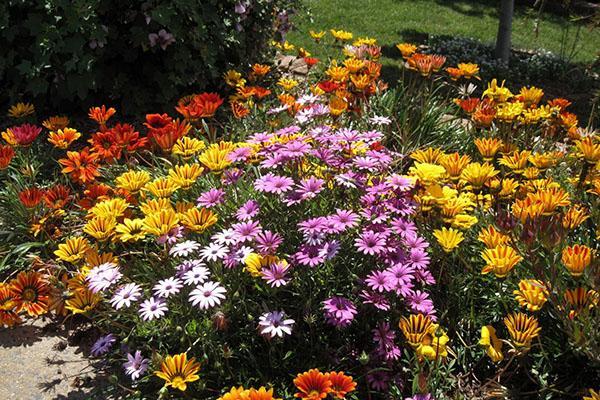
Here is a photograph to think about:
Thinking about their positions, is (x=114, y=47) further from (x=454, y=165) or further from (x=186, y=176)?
(x=454, y=165)

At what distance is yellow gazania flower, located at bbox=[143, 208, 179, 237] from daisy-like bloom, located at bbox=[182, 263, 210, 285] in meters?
0.18

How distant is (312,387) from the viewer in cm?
188

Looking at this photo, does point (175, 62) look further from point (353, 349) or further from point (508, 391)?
point (508, 391)

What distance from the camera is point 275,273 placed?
2.24 metres

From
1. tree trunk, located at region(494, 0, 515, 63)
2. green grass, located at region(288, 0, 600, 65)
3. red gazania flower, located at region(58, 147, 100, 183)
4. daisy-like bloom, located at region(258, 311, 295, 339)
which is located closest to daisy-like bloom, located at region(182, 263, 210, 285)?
daisy-like bloom, located at region(258, 311, 295, 339)

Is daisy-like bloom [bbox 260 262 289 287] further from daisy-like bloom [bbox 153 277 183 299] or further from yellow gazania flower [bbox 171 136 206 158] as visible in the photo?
yellow gazania flower [bbox 171 136 206 158]

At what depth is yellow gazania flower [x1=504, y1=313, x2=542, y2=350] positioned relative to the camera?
2098mm

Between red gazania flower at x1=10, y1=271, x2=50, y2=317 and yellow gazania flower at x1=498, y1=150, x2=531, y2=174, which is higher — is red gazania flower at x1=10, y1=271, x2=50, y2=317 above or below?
below

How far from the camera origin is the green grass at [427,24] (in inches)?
339

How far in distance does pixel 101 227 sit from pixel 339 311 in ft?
3.36

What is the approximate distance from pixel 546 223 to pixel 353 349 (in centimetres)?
89

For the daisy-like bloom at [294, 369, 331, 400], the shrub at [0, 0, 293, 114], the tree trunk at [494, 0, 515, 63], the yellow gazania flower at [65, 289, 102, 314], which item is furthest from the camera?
the tree trunk at [494, 0, 515, 63]

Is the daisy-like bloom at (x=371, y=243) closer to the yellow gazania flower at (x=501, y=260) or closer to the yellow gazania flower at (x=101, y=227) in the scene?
the yellow gazania flower at (x=501, y=260)

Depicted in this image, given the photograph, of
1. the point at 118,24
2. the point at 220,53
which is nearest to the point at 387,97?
the point at 220,53
